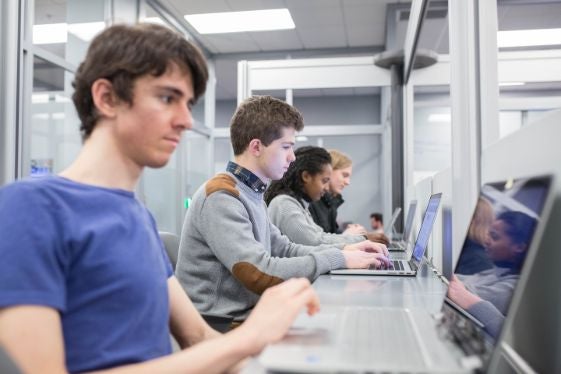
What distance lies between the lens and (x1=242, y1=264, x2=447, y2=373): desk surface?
102cm

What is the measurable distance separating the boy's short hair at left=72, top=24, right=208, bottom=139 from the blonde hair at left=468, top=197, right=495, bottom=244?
1.65 ft

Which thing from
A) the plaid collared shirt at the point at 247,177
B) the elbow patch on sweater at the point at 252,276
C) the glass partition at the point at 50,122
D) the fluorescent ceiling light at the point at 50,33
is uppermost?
the fluorescent ceiling light at the point at 50,33

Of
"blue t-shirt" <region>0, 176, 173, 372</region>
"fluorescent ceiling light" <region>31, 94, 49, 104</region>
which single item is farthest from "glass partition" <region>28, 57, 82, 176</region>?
"blue t-shirt" <region>0, 176, 173, 372</region>

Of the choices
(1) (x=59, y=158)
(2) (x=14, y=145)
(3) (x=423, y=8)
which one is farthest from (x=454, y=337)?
(1) (x=59, y=158)

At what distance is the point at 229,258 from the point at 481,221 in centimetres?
64

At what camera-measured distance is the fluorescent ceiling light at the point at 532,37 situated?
16.4 feet

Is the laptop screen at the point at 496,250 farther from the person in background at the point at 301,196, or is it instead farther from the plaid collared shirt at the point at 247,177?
the person in background at the point at 301,196

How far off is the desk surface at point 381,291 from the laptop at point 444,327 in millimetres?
124

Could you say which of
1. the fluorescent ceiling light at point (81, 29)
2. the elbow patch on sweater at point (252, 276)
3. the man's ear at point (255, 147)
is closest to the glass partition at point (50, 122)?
the fluorescent ceiling light at point (81, 29)

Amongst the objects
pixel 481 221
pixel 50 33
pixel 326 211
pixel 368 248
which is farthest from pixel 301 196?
pixel 50 33

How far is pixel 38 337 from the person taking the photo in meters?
0.56

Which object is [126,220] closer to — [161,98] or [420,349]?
A: [161,98]

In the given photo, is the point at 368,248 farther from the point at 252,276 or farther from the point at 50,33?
the point at 50,33

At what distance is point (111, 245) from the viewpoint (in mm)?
677
